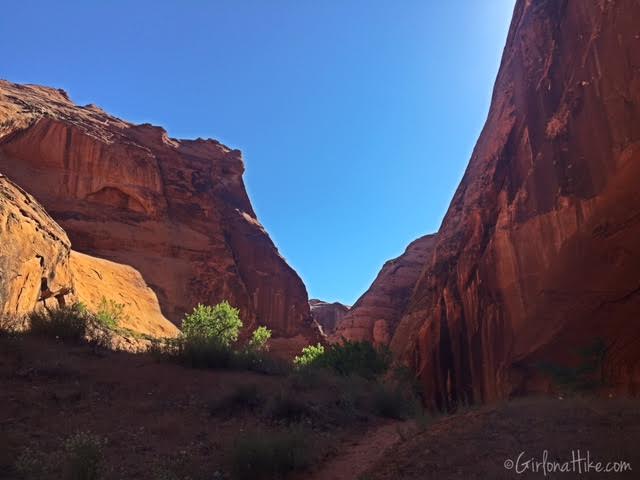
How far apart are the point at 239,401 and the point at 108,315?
1246cm

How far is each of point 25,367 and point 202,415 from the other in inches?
169

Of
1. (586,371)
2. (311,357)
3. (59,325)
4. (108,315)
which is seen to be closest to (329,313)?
(311,357)

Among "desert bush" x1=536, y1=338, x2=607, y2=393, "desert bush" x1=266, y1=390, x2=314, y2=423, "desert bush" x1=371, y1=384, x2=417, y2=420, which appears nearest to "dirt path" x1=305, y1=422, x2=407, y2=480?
"desert bush" x1=266, y1=390, x2=314, y2=423

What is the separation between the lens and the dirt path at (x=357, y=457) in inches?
271

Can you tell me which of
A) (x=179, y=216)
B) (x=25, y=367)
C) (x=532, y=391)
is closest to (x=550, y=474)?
(x=25, y=367)

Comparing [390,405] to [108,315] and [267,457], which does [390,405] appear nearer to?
[267,457]

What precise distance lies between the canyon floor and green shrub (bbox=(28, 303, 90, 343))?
112cm

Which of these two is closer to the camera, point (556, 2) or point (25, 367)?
point (25, 367)

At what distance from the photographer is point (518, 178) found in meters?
19.5

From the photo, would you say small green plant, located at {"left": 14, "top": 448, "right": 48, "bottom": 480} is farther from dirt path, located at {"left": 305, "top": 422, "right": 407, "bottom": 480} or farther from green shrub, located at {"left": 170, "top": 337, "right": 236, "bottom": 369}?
green shrub, located at {"left": 170, "top": 337, "right": 236, "bottom": 369}

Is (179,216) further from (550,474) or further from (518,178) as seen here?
(550,474)

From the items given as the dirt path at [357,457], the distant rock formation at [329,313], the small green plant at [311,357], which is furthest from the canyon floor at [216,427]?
the distant rock formation at [329,313]

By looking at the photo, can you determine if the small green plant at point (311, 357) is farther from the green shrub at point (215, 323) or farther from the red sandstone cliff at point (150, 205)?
the red sandstone cliff at point (150, 205)

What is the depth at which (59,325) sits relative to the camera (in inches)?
534
